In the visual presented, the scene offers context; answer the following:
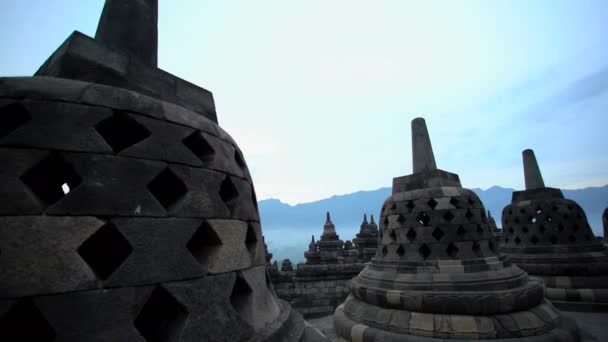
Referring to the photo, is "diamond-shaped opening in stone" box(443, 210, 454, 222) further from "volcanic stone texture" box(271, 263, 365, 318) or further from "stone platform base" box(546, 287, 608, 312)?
"volcanic stone texture" box(271, 263, 365, 318)

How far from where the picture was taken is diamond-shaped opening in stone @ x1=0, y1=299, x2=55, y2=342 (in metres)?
1.27

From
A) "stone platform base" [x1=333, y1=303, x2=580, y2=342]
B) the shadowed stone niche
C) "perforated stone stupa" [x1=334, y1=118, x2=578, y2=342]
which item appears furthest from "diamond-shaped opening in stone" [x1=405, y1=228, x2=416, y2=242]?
the shadowed stone niche

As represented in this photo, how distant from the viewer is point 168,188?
1.99 metres

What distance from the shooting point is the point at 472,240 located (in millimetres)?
5879

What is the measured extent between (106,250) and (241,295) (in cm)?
93

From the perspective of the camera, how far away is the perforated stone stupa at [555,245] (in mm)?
8141

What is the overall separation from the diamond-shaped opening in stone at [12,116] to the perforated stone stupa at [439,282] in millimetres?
5731

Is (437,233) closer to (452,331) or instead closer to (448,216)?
(448,216)

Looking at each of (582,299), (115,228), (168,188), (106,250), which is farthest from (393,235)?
(582,299)

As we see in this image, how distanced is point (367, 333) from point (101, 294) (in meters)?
5.18

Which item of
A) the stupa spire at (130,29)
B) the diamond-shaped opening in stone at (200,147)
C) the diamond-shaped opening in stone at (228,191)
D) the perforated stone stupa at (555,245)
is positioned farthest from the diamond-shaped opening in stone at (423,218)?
the perforated stone stupa at (555,245)

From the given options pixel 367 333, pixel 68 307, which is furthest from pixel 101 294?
pixel 367 333

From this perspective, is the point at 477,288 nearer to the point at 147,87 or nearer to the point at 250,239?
the point at 250,239

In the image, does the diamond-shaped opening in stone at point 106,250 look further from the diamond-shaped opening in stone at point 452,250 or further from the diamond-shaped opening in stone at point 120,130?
the diamond-shaped opening in stone at point 452,250
